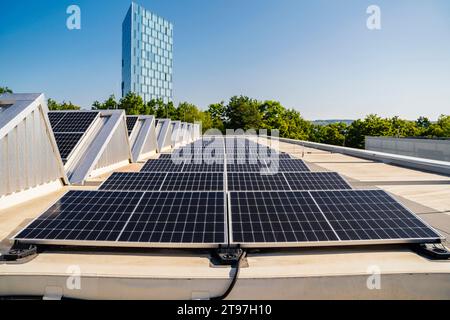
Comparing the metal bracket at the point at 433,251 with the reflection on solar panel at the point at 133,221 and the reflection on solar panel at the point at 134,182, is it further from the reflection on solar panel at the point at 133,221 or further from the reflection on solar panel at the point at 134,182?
the reflection on solar panel at the point at 134,182

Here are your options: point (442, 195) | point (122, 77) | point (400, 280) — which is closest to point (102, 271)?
point (400, 280)

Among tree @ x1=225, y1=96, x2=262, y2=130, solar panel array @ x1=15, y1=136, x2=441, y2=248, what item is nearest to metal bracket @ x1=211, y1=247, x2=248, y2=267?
solar panel array @ x1=15, y1=136, x2=441, y2=248

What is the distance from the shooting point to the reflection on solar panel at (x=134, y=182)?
33.7ft

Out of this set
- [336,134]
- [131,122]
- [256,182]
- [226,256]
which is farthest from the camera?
[336,134]

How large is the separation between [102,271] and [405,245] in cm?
607

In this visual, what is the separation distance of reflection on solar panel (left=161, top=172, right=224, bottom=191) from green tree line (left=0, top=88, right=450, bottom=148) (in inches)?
2398

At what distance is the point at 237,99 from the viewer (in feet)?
356

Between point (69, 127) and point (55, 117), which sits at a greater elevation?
point (55, 117)

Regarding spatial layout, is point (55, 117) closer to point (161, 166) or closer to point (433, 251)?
point (161, 166)

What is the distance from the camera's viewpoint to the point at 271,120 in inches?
4220

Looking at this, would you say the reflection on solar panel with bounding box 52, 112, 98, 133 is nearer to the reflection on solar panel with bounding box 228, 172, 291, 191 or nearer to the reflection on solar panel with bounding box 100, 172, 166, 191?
the reflection on solar panel with bounding box 100, 172, 166, 191

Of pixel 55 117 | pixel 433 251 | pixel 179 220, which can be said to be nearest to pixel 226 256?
pixel 179 220

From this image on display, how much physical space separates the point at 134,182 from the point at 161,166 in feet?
17.9
